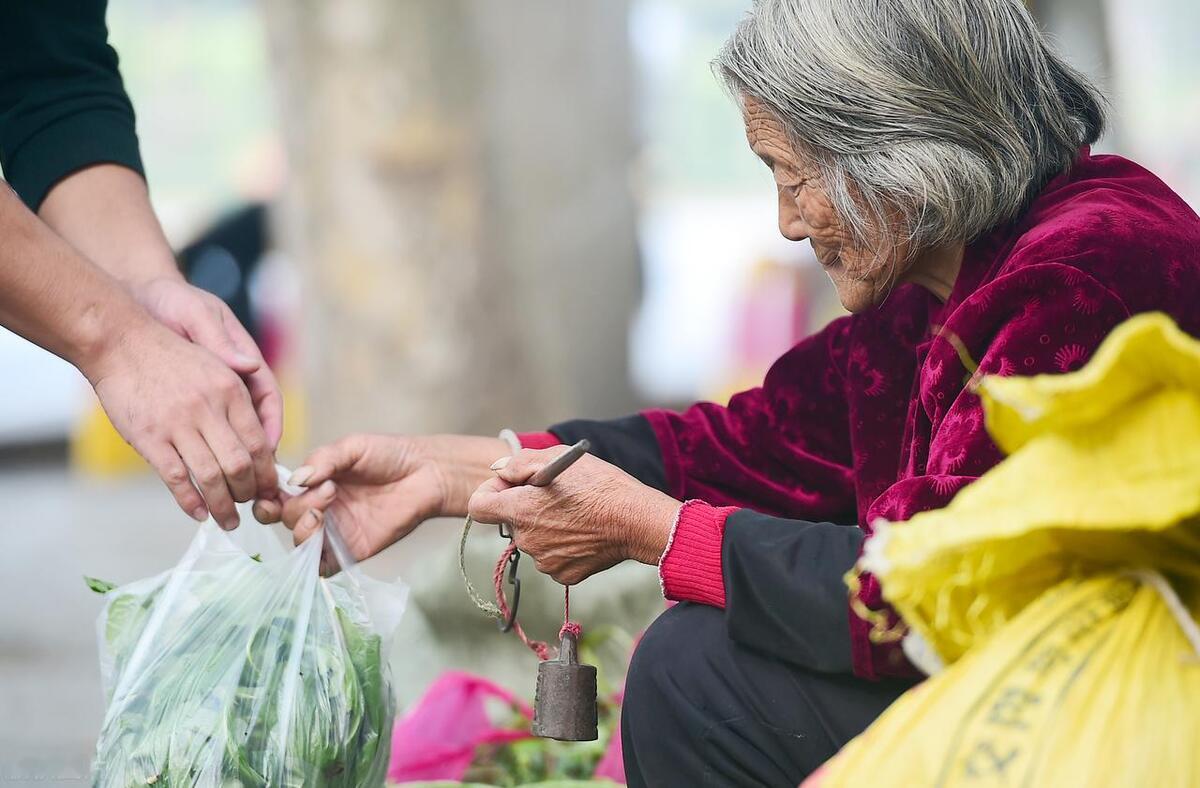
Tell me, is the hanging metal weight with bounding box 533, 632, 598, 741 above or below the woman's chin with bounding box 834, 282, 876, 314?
below

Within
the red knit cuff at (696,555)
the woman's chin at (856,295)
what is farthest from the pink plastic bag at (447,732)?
the woman's chin at (856,295)

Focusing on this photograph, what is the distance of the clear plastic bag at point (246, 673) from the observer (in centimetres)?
179

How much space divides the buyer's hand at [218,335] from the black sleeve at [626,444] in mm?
468

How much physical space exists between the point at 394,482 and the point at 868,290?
0.84 meters

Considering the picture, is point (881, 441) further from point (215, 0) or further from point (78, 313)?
point (215, 0)

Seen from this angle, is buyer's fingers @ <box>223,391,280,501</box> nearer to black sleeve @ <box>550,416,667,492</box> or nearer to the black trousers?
black sleeve @ <box>550,416,667,492</box>

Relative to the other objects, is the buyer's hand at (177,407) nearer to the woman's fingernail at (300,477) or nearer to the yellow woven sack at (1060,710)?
the woman's fingernail at (300,477)

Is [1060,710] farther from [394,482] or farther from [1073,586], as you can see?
[394,482]

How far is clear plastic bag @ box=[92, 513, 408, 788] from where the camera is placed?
70.4 inches

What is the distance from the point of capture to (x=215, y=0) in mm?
12031

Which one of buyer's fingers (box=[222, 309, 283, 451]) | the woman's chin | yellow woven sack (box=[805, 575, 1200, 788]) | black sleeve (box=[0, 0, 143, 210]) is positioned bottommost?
yellow woven sack (box=[805, 575, 1200, 788])

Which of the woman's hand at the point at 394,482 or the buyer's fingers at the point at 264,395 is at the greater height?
the buyer's fingers at the point at 264,395

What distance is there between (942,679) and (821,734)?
429 mm

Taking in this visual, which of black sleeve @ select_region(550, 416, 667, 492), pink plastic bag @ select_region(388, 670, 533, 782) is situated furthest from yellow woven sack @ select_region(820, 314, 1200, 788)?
pink plastic bag @ select_region(388, 670, 533, 782)
